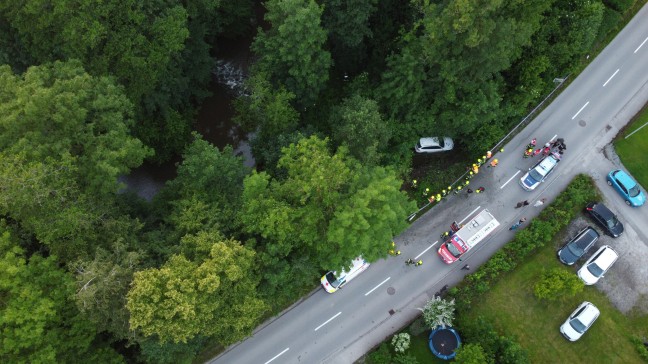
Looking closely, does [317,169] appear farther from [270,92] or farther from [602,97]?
[602,97]

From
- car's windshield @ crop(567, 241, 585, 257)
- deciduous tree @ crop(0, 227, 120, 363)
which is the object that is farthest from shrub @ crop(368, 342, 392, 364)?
deciduous tree @ crop(0, 227, 120, 363)

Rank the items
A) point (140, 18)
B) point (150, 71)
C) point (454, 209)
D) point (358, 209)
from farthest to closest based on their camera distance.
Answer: point (454, 209) → point (150, 71) → point (140, 18) → point (358, 209)

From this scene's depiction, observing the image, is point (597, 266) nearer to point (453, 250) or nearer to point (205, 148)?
point (453, 250)

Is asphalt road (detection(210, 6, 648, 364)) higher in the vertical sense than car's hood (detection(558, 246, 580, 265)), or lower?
higher

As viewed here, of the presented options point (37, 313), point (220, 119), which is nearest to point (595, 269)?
point (220, 119)

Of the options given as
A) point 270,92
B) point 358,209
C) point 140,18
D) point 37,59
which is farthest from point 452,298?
point 37,59

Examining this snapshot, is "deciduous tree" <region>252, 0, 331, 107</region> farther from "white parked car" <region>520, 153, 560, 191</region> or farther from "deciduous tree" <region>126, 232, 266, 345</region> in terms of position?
"white parked car" <region>520, 153, 560, 191</region>
